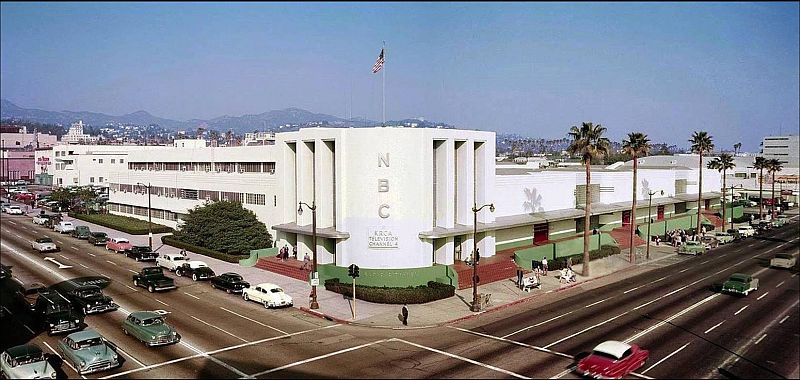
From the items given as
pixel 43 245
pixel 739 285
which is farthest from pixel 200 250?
pixel 739 285

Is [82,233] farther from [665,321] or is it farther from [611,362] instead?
[611,362]

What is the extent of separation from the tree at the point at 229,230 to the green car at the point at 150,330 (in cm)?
2560

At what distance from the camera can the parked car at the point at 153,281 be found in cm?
4309

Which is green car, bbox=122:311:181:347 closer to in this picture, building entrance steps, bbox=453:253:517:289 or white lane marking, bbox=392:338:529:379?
white lane marking, bbox=392:338:529:379

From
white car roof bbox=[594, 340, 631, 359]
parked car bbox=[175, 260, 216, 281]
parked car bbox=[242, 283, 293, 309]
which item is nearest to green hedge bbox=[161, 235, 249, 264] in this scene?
parked car bbox=[175, 260, 216, 281]

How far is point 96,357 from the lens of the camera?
25.9m

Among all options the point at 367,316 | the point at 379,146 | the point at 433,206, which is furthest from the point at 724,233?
the point at 367,316

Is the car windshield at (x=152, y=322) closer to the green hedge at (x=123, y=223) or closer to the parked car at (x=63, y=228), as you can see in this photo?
the green hedge at (x=123, y=223)

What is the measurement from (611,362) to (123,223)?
73649mm

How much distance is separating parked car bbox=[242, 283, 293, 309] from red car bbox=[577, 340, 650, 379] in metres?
20.7

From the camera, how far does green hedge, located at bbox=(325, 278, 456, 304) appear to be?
40500mm

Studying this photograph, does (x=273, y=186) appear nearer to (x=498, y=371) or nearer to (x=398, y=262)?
(x=398, y=262)

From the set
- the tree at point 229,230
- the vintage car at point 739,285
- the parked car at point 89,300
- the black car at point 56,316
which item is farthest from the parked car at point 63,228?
the vintage car at point 739,285

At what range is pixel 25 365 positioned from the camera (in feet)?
80.2
